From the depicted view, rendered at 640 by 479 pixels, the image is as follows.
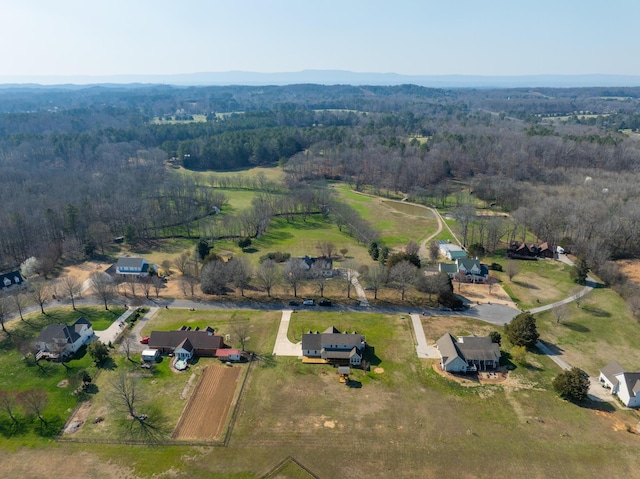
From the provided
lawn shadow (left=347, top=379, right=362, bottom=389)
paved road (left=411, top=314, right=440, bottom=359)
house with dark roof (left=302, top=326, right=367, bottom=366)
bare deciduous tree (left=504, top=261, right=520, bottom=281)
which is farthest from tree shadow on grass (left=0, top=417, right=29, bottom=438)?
bare deciduous tree (left=504, top=261, right=520, bottom=281)

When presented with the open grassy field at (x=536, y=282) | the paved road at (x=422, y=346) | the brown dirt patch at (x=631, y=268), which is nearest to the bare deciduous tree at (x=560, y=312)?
the open grassy field at (x=536, y=282)

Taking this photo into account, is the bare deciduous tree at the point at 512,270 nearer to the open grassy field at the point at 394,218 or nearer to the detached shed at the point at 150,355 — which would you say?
the open grassy field at the point at 394,218

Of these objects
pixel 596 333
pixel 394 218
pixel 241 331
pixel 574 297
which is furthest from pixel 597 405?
pixel 394 218

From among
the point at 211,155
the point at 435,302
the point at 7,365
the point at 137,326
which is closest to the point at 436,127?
the point at 211,155

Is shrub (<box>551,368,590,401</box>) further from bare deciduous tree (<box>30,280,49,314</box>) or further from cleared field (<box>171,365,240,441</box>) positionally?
bare deciduous tree (<box>30,280,49,314</box>)

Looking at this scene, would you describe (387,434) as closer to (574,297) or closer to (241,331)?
(241,331)

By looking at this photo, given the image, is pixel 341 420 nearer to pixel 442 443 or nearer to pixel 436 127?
pixel 442 443
